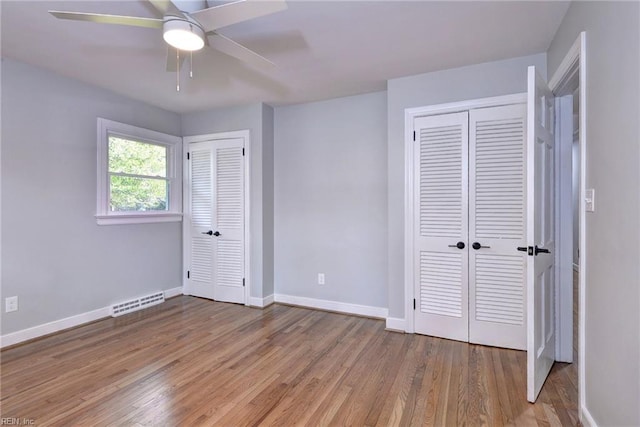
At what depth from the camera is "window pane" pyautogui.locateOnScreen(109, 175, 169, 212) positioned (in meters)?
3.64

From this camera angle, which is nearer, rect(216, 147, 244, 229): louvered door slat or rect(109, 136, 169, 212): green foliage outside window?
rect(109, 136, 169, 212): green foliage outside window

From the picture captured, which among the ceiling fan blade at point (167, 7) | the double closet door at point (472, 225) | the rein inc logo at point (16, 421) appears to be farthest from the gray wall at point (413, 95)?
the rein inc logo at point (16, 421)

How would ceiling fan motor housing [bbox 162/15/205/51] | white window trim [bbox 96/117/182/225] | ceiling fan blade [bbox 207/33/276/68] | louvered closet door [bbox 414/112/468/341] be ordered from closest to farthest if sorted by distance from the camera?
ceiling fan motor housing [bbox 162/15/205/51] < ceiling fan blade [bbox 207/33/276/68] < louvered closet door [bbox 414/112/468/341] < white window trim [bbox 96/117/182/225]

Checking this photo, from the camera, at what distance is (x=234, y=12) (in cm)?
165

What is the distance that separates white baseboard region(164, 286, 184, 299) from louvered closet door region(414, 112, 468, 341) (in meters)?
3.13

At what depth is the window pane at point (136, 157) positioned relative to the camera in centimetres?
363

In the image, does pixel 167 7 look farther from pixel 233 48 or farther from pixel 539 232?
pixel 539 232

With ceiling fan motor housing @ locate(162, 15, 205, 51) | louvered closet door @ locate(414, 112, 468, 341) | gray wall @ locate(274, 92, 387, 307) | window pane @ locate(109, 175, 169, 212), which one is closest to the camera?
ceiling fan motor housing @ locate(162, 15, 205, 51)

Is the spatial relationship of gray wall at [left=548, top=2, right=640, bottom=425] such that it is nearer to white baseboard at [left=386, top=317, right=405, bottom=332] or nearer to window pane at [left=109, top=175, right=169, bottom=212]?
white baseboard at [left=386, top=317, right=405, bottom=332]

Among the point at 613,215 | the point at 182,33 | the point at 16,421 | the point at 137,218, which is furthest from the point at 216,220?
the point at 613,215

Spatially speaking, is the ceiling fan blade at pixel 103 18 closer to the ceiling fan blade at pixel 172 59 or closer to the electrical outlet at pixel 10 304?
the ceiling fan blade at pixel 172 59

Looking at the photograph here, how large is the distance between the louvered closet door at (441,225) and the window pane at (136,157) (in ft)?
10.6

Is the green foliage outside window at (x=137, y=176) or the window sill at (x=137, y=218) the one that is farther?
the green foliage outside window at (x=137, y=176)

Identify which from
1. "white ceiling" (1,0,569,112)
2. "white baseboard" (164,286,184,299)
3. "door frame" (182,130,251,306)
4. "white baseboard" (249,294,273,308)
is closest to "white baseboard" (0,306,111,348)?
"white baseboard" (164,286,184,299)
